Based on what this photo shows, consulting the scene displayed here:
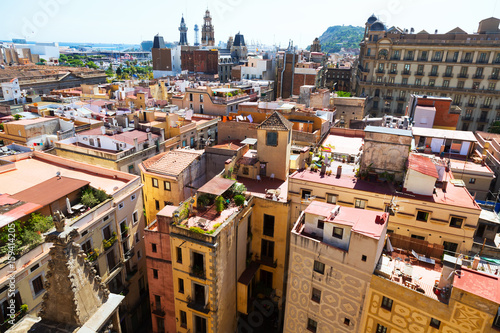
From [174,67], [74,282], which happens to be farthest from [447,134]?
[174,67]

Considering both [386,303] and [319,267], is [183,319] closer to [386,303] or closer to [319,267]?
[319,267]

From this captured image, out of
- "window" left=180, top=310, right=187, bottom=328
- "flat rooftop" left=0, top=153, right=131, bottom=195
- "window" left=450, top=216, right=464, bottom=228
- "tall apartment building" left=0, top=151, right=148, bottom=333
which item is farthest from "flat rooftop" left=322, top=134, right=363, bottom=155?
"flat rooftop" left=0, top=153, right=131, bottom=195

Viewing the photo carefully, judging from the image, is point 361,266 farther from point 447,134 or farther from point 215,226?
point 447,134

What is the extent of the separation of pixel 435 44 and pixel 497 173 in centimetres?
4779

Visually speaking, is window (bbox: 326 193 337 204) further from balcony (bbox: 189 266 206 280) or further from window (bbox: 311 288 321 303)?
balcony (bbox: 189 266 206 280)

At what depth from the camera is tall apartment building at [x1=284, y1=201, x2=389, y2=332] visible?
2020 cm

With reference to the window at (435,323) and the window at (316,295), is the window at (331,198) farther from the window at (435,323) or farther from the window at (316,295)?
the window at (435,323)

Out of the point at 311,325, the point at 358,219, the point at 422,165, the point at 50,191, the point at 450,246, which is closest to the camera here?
the point at 358,219

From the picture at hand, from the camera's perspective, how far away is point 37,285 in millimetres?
23391

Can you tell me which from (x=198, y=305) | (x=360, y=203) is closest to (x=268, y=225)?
(x=360, y=203)

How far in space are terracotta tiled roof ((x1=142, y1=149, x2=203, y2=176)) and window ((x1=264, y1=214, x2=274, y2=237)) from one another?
11164 mm

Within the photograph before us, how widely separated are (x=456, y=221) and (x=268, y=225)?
15.5 m

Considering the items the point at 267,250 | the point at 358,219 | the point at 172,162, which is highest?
the point at 358,219

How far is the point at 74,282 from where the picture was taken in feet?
38.8
